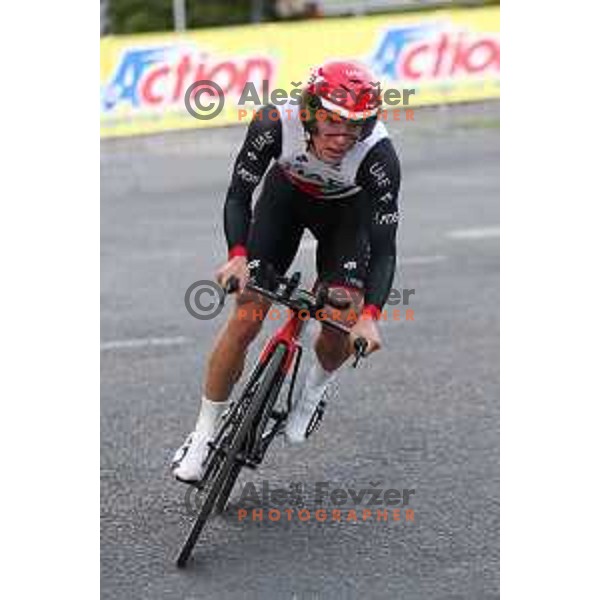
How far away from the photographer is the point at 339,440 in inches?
270

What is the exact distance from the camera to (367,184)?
17.0ft

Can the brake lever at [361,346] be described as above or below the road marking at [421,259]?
above

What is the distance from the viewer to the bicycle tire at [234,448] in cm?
504

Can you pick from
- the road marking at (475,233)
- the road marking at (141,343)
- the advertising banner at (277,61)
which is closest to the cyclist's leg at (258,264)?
the road marking at (141,343)

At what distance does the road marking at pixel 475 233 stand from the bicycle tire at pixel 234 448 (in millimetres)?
7684

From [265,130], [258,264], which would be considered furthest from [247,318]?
[265,130]

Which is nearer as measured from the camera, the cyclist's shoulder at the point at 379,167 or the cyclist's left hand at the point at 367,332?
the cyclist's left hand at the point at 367,332

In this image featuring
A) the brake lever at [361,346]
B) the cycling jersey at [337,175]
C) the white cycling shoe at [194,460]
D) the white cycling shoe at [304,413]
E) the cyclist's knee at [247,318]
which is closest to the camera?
the brake lever at [361,346]
